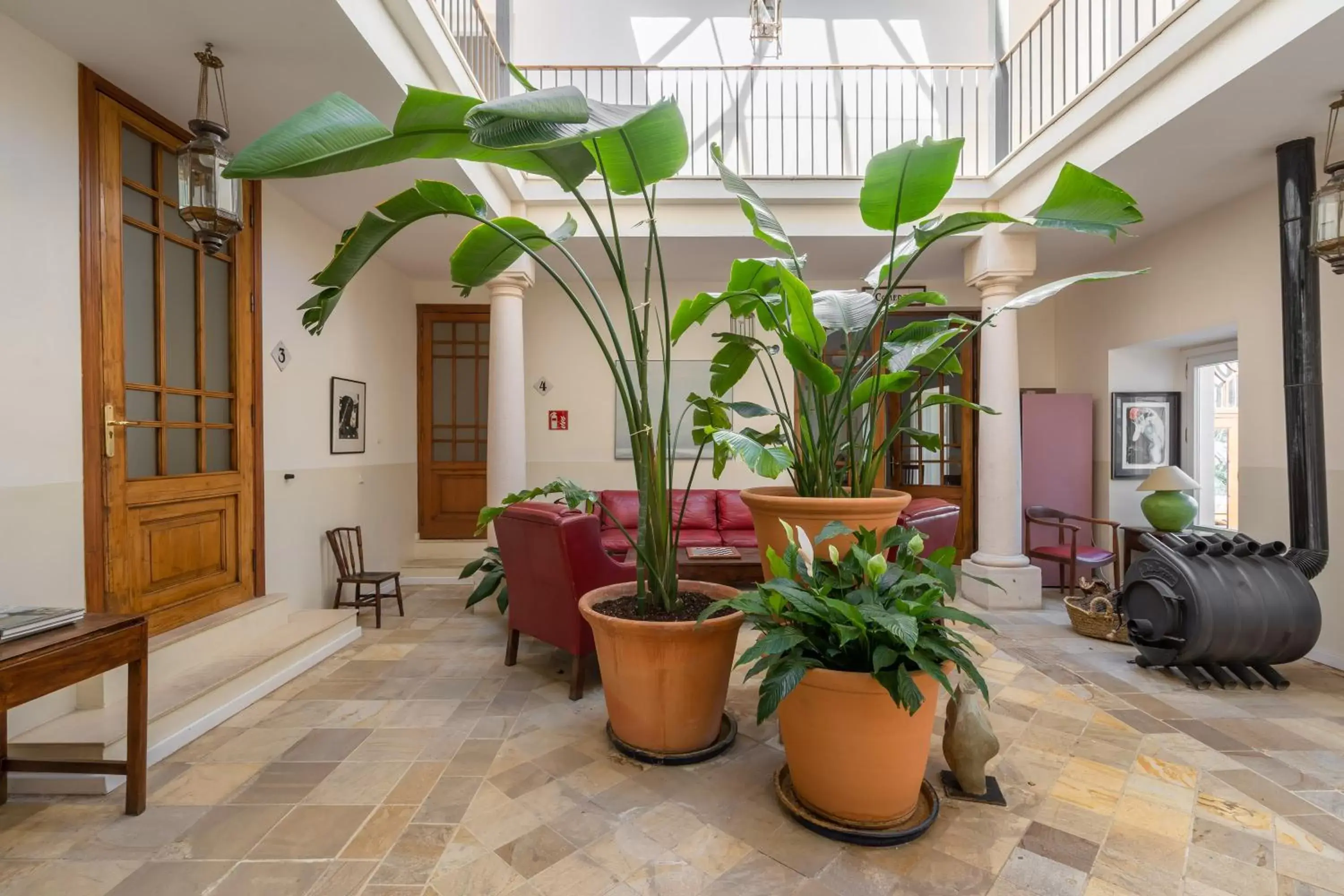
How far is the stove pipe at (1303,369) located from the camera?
127 inches

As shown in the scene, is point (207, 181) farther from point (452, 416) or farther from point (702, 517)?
point (702, 517)

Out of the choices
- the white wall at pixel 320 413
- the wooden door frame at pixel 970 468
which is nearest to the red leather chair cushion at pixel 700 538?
the wooden door frame at pixel 970 468

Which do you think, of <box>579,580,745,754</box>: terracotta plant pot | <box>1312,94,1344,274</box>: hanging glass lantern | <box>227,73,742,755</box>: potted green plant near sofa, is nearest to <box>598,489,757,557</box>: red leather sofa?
<box>227,73,742,755</box>: potted green plant near sofa

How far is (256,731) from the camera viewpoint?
266 cm

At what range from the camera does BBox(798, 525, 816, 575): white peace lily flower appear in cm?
182

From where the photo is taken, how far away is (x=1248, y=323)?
13.4 ft

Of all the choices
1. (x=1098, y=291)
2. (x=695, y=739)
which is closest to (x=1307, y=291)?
(x=1098, y=291)

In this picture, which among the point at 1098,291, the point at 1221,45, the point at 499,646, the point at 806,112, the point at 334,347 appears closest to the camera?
the point at 1221,45

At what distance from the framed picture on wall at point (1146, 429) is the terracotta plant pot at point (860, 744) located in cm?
490

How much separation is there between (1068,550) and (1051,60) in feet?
12.8

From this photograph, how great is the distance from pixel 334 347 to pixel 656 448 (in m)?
3.72

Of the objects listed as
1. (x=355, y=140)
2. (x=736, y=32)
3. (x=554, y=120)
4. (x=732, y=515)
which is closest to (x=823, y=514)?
(x=554, y=120)

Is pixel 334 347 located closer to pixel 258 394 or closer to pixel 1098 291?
pixel 258 394

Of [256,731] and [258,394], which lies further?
[258,394]
